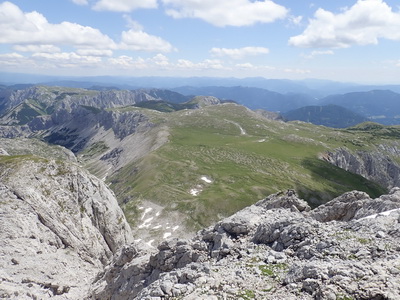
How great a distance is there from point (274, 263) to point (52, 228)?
44.0 m

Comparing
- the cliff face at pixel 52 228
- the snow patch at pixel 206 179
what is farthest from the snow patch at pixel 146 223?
the snow patch at pixel 206 179

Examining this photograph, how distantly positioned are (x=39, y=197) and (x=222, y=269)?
45136 mm

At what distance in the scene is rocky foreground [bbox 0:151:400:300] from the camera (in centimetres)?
2158

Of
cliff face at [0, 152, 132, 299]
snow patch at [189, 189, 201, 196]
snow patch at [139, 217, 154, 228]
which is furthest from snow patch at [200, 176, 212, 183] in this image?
cliff face at [0, 152, 132, 299]

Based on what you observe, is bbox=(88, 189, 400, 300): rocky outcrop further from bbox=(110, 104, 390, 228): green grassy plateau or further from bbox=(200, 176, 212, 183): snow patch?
bbox=(200, 176, 212, 183): snow patch

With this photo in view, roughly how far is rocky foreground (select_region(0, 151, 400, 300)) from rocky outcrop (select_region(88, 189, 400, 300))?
9 cm

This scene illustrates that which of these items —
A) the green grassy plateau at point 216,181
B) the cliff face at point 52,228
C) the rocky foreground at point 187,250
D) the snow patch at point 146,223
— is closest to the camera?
the rocky foreground at point 187,250

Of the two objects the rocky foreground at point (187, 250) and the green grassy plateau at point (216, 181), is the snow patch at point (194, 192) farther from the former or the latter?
the rocky foreground at point (187, 250)

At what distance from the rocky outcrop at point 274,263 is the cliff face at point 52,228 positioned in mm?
9098

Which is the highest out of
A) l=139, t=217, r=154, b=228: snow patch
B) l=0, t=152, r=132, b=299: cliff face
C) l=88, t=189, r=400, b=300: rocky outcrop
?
l=88, t=189, r=400, b=300: rocky outcrop

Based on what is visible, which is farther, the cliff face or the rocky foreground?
the cliff face

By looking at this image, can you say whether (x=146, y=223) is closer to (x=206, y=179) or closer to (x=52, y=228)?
(x=206, y=179)

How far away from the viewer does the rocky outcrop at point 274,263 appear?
790 inches

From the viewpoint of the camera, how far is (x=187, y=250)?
33.6 meters
